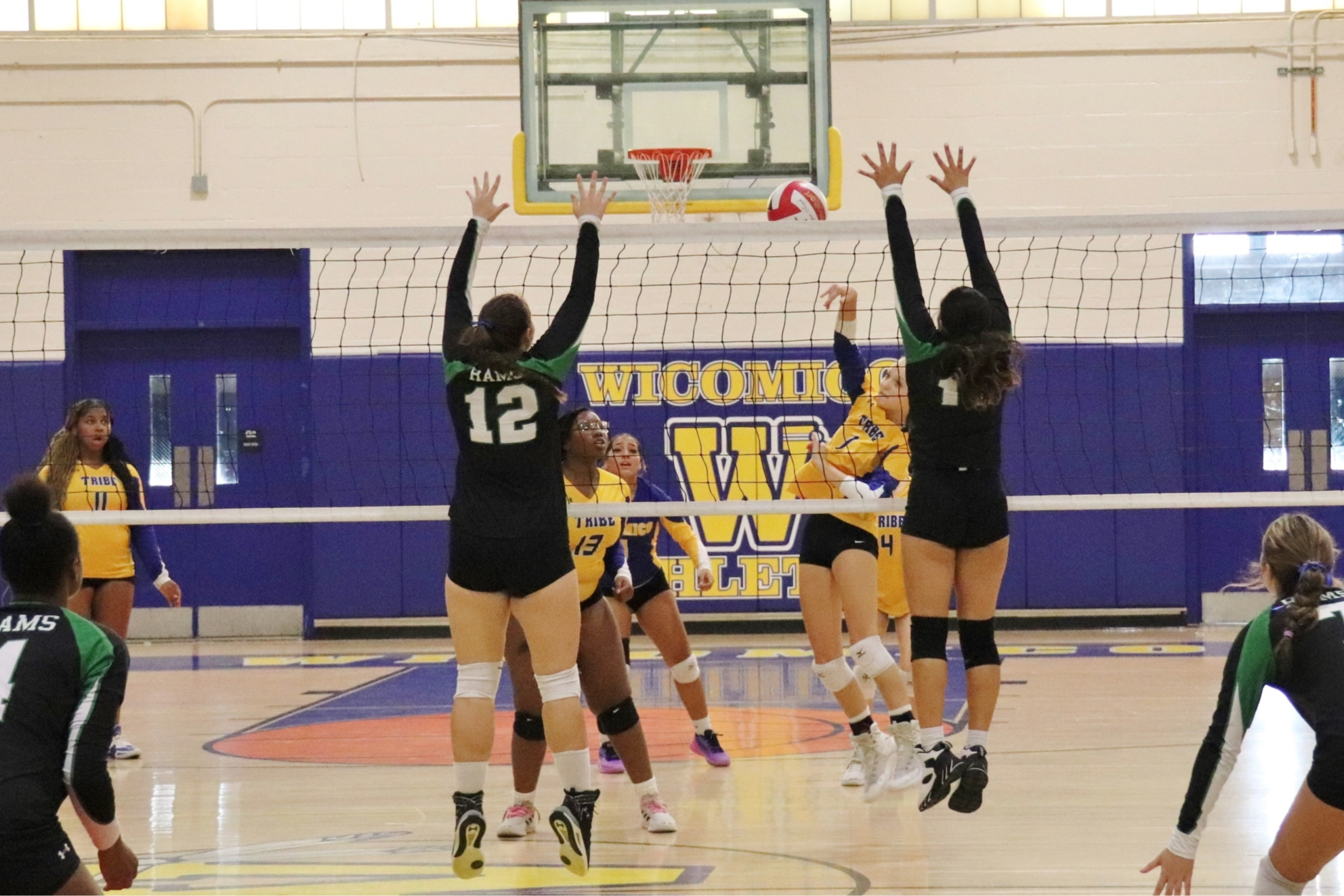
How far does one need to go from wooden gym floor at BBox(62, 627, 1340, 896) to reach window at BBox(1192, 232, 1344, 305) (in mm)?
Result: 3857

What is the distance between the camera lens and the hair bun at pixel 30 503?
10.6 feet

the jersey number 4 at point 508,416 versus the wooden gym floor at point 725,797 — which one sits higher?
the jersey number 4 at point 508,416

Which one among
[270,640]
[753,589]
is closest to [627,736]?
[753,589]

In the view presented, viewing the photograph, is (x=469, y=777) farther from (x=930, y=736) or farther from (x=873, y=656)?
(x=873, y=656)

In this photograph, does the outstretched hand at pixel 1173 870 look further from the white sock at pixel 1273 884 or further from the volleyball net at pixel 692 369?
the volleyball net at pixel 692 369

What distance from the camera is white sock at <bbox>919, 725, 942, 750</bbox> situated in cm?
496

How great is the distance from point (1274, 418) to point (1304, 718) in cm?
1021

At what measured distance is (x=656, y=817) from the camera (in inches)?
223

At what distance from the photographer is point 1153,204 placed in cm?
1280

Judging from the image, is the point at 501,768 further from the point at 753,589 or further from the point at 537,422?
the point at 753,589

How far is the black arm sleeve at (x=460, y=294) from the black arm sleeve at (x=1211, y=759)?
2528 mm

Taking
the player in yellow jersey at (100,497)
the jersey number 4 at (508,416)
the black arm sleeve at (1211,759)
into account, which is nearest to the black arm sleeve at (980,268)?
the jersey number 4 at (508,416)

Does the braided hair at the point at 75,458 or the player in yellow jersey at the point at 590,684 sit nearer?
the player in yellow jersey at the point at 590,684

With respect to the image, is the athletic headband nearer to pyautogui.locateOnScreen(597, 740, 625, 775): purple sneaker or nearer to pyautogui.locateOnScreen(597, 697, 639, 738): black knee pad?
pyautogui.locateOnScreen(597, 697, 639, 738): black knee pad
